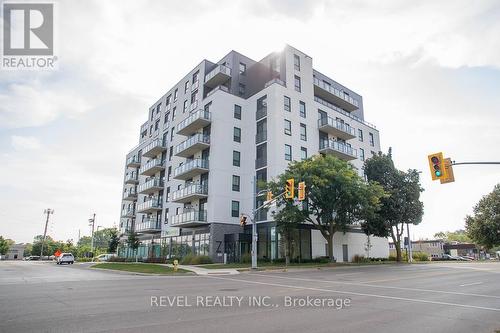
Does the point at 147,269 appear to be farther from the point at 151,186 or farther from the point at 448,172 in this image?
the point at 151,186

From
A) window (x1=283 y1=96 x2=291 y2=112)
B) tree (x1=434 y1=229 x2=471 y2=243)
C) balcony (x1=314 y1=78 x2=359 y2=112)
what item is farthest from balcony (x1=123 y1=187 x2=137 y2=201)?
tree (x1=434 y1=229 x2=471 y2=243)

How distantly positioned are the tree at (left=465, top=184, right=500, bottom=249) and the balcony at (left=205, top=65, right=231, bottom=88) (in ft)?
160

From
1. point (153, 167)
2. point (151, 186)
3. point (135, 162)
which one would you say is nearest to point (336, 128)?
point (153, 167)

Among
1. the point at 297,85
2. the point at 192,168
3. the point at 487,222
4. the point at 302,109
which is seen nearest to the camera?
the point at 192,168

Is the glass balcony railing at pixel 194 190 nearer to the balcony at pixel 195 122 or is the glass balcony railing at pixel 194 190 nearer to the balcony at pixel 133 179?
the balcony at pixel 195 122

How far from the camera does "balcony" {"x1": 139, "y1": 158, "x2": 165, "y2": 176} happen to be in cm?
5575

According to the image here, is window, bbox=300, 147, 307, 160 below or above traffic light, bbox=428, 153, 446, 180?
above

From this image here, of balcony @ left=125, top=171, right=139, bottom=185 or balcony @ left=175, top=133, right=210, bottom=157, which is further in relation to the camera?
balcony @ left=125, top=171, right=139, bottom=185

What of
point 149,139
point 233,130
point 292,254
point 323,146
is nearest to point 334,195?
point 292,254

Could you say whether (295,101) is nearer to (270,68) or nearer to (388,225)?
(270,68)

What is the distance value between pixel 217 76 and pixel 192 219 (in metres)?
19.3

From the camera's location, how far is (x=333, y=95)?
51938 millimetres

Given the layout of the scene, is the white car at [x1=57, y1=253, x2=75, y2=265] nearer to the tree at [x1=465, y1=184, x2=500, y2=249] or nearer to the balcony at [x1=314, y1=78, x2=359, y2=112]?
the balcony at [x1=314, y1=78, x2=359, y2=112]

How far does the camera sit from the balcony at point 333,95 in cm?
5017
